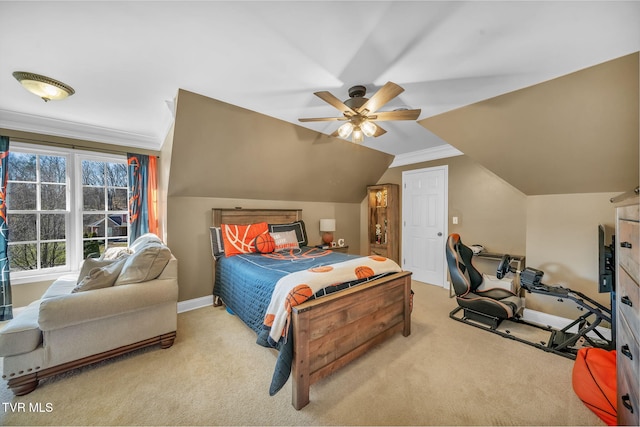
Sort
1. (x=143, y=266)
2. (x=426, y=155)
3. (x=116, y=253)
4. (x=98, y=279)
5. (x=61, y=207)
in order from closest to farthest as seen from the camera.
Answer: (x=98, y=279) → (x=143, y=266) → (x=116, y=253) → (x=61, y=207) → (x=426, y=155)

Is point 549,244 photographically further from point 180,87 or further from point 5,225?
point 5,225

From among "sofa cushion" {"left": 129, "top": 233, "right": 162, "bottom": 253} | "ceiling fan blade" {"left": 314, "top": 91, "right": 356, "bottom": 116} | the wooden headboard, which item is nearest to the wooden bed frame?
"ceiling fan blade" {"left": 314, "top": 91, "right": 356, "bottom": 116}

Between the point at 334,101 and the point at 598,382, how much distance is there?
2631 millimetres

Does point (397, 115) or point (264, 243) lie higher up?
point (397, 115)

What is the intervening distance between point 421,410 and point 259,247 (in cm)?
234

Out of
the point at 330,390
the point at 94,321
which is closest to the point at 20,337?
the point at 94,321

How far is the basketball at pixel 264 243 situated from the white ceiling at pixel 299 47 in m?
1.67

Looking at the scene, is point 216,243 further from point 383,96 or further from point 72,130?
point 383,96

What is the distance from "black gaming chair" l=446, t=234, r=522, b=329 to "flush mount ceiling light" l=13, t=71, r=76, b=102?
4.19 m

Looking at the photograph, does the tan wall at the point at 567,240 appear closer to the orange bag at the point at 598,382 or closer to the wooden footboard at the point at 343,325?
the orange bag at the point at 598,382

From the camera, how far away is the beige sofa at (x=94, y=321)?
166 centimetres

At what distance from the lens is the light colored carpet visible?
1.48 metres

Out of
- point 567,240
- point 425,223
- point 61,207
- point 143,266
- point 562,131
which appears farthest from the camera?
point 425,223

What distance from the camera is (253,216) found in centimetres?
366
